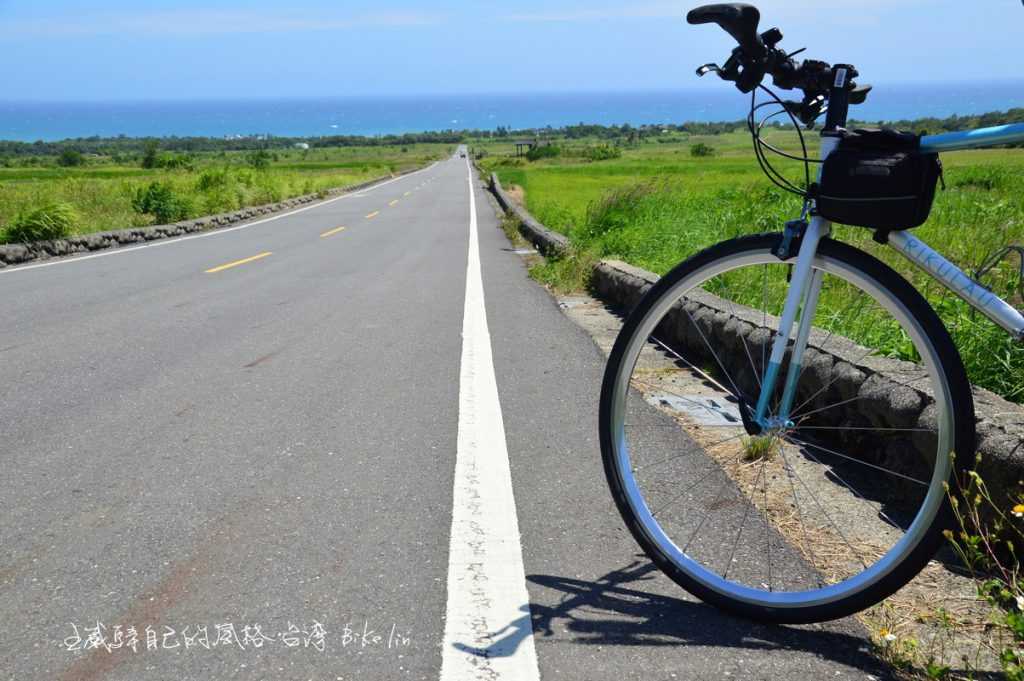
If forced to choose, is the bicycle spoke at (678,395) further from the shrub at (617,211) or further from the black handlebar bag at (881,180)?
the shrub at (617,211)

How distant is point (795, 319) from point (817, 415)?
1595 millimetres

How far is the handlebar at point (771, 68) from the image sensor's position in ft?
7.14

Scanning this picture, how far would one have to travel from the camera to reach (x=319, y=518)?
3021 mm

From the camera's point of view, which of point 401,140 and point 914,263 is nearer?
point 914,263

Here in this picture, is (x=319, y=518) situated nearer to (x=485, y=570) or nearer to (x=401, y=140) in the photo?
(x=485, y=570)

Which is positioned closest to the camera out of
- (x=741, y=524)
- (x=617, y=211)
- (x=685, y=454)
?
(x=741, y=524)

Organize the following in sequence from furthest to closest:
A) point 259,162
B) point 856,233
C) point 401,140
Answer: point 401,140
point 259,162
point 856,233

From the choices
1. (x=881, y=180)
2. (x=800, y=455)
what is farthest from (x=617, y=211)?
(x=881, y=180)

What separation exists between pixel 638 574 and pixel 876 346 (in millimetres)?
2133

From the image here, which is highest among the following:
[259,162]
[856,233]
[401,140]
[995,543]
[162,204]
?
[401,140]

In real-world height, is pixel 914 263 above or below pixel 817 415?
above

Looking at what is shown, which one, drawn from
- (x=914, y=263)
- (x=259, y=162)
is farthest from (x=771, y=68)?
(x=259, y=162)

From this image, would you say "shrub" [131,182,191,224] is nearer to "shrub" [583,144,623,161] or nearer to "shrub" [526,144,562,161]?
"shrub" [583,144,623,161]

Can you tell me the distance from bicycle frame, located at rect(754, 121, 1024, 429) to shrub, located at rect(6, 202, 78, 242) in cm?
1418
